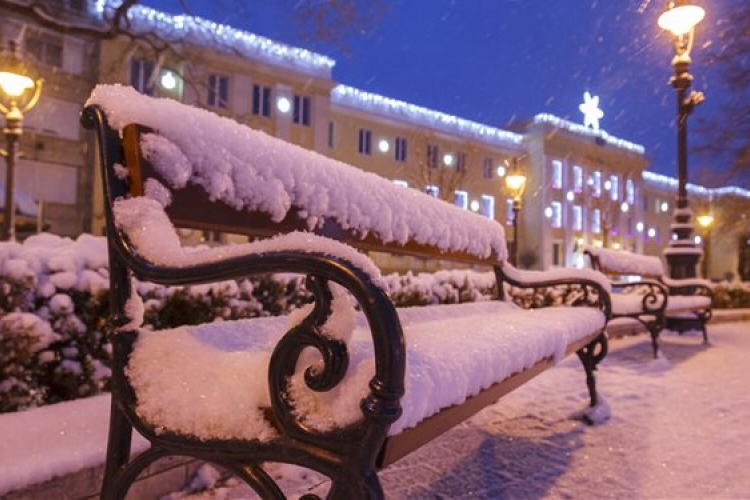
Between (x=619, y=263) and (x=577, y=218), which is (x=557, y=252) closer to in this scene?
(x=577, y=218)

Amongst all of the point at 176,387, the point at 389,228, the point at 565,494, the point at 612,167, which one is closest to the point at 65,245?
the point at 389,228

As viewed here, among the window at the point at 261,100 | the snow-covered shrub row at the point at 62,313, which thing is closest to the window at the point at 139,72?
the window at the point at 261,100

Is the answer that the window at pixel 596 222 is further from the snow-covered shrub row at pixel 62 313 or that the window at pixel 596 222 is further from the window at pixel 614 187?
the snow-covered shrub row at pixel 62 313

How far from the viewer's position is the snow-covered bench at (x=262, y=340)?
3.66ft

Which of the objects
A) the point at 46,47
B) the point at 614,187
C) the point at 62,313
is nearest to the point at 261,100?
the point at 46,47

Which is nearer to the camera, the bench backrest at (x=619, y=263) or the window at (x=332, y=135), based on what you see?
the bench backrest at (x=619, y=263)

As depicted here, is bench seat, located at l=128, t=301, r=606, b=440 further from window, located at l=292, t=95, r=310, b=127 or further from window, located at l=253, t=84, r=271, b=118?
window, located at l=292, t=95, r=310, b=127

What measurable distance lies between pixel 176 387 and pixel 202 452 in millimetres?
161

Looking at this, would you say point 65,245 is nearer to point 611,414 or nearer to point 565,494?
point 565,494

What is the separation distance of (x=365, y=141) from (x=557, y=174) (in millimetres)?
17332

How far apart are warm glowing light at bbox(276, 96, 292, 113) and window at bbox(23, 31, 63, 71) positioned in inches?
351

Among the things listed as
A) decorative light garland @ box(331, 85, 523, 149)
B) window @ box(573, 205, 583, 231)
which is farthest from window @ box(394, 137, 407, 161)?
window @ box(573, 205, 583, 231)

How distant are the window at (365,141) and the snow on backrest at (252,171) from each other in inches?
1208

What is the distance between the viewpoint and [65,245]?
11.0 feet
